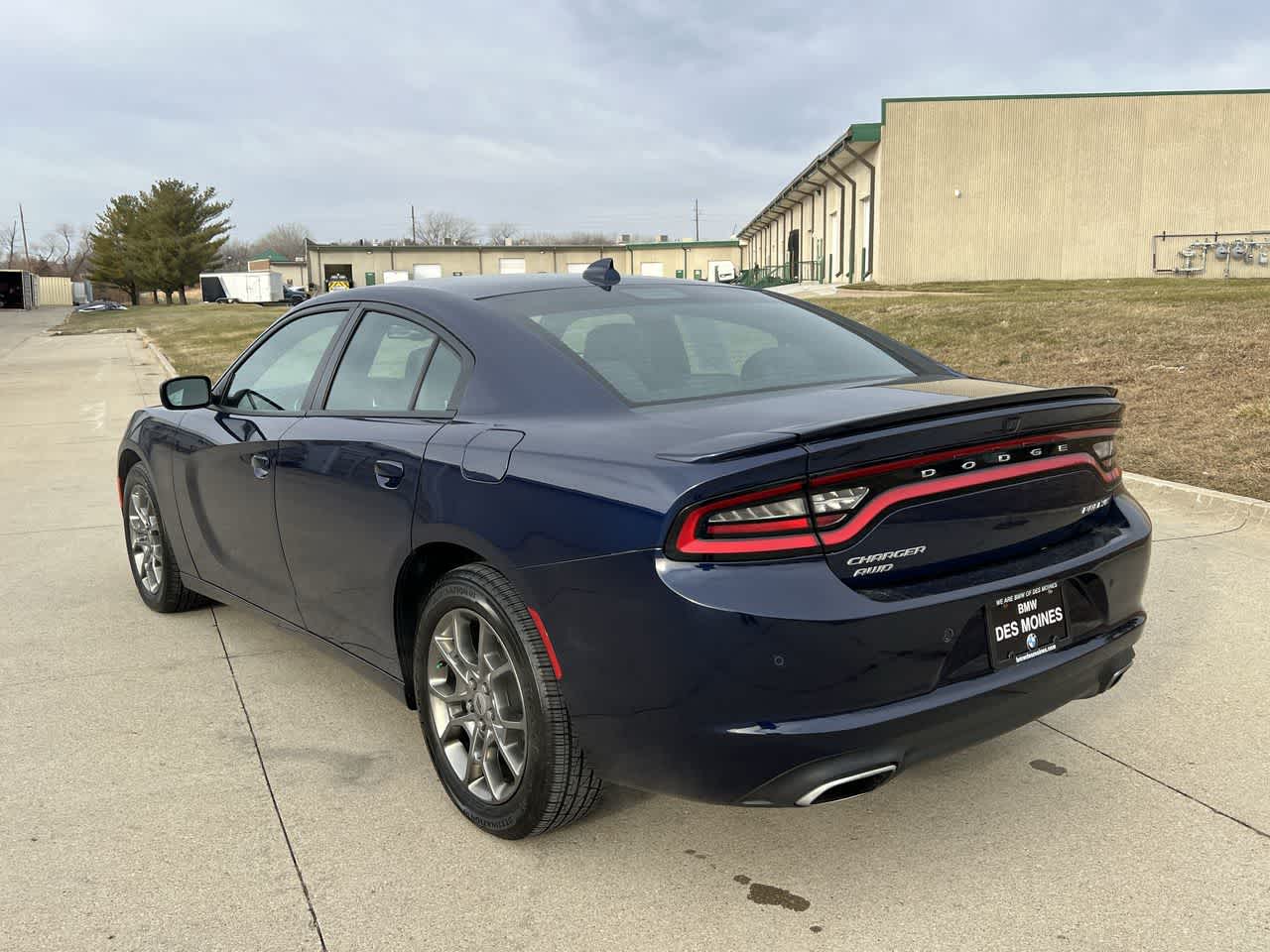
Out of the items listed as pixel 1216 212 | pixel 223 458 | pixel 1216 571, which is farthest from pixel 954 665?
pixel 1216 212

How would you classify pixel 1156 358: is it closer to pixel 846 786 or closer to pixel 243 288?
pixel 846 786

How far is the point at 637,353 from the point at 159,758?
2.05 meters

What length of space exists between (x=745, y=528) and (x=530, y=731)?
2.73 feet

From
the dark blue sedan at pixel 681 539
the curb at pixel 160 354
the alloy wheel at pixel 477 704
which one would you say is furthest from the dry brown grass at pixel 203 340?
the alloy wheel at pixel 477 704

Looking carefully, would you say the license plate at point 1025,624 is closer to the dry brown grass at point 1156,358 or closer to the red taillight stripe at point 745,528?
the red taillight stripe at point 745,528

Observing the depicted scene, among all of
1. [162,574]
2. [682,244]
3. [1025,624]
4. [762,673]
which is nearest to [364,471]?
[762,673]

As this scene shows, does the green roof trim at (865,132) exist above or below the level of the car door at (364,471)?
above

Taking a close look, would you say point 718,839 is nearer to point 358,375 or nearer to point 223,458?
point 358,375

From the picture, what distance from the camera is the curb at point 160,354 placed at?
70.6 feet

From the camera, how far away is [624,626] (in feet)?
8.24

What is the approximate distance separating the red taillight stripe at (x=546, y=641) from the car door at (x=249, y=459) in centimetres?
148

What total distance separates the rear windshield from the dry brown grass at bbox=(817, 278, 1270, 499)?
4.48 metres

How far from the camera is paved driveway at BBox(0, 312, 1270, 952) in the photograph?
2607 mm

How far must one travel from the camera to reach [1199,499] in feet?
22.1
